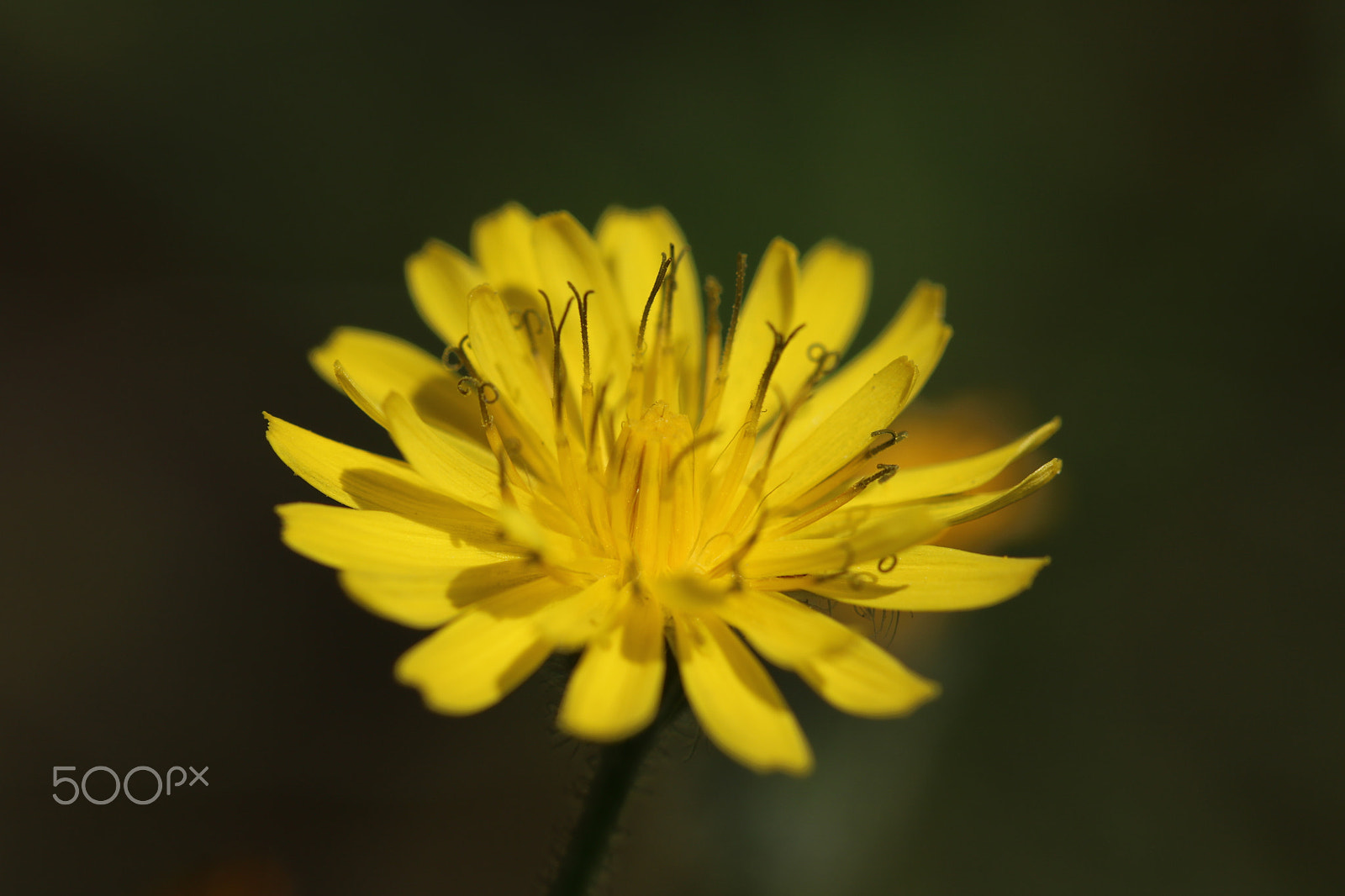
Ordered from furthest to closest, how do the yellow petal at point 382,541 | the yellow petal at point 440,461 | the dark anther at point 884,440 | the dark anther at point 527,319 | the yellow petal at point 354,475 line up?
the dark anther at point 527,319 < the dark anther at point 884,440 < the yellow petal at point 354,475 < the yellow petal at point 440,461 < the yellow petal at point 382,541

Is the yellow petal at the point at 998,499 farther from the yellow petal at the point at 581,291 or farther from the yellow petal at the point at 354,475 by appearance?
the yellow petal at the point at 354,475

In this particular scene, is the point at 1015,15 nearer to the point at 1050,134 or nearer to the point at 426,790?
the point at 1050,134

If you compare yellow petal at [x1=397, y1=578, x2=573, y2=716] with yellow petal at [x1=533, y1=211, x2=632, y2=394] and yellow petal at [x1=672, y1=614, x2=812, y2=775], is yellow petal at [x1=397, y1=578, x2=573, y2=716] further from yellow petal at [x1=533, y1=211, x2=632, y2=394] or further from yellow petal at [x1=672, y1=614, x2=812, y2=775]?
yellow petal at [x1=533, y1=211, x2=632, y2=394]

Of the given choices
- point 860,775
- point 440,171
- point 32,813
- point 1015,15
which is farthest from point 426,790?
point 1015,15

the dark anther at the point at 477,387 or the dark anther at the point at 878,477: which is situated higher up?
the dark anther at the point at 477,387

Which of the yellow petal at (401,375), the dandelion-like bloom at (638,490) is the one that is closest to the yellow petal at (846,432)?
the dandelion-like bloom at (638,490)

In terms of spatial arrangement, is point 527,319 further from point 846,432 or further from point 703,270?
point 703,270

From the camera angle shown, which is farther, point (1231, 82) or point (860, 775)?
point (1231, 82)
